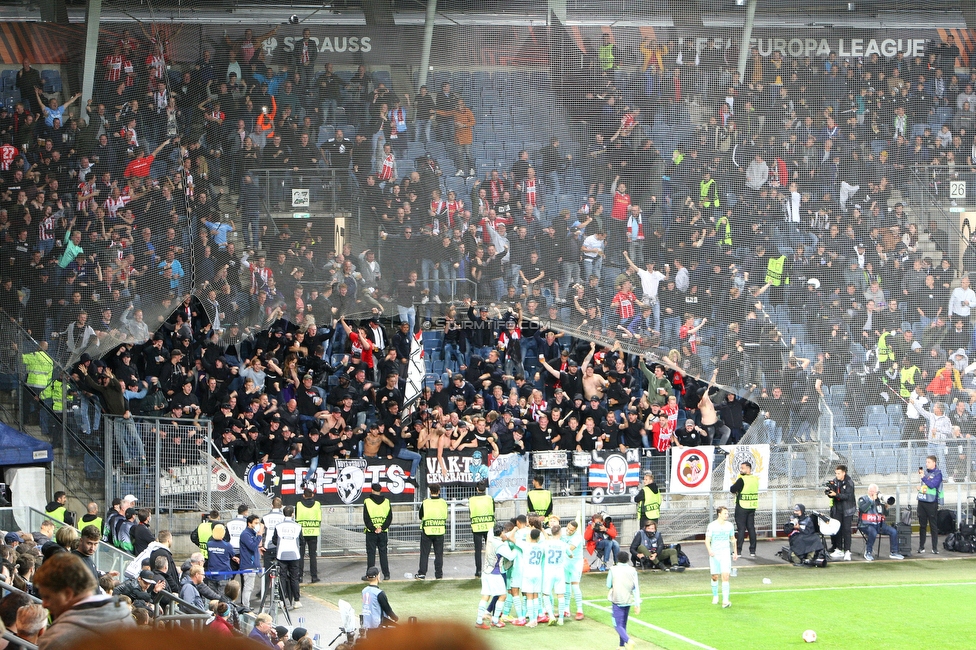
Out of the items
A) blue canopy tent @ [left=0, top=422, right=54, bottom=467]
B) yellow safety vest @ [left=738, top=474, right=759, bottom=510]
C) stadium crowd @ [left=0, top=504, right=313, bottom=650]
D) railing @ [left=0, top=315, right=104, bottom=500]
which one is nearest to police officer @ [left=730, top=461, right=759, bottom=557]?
yellow safety vest @ [left=738, top=474, right=759, bottom=510]

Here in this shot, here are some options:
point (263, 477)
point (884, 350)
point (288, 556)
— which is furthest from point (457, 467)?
point (884, 350)

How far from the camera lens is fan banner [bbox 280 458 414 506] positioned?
64.8 ft

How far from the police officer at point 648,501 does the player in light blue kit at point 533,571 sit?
14.1 feet

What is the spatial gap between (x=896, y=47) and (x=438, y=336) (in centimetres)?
1084

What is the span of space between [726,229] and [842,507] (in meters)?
5.85

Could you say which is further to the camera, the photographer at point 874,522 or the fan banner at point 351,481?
the photographer at point 874,522

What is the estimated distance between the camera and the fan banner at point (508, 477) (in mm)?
20547

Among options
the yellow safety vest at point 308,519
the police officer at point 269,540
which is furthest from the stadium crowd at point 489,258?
the police officer at point 269,540

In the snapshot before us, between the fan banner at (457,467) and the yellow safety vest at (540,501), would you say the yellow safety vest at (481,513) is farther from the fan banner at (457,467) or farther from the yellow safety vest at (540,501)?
the fan banner at (457,467)

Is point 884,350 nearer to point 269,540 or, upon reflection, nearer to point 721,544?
point 721,544

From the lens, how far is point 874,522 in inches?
822

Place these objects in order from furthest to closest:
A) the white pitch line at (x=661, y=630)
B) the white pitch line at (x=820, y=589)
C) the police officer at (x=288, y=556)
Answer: the white pitch line at (x=820, y=589)
the police officer at (x=288, y=556)
the white pitch line at (x=661, y=630)

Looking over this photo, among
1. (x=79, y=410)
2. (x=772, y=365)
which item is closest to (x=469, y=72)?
(x=772, y=365)

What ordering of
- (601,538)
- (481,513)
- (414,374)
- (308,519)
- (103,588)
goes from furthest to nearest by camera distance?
1. (414,374)
2. (601,538)
3. (481,513)
4. (308,519)
5. (103,588)
